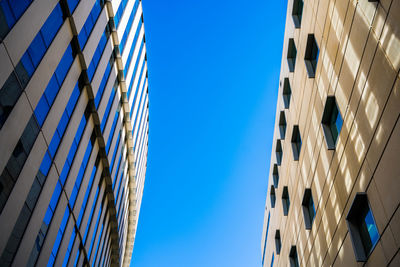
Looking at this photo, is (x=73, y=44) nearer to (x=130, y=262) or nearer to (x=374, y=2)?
(x=374, y=2)

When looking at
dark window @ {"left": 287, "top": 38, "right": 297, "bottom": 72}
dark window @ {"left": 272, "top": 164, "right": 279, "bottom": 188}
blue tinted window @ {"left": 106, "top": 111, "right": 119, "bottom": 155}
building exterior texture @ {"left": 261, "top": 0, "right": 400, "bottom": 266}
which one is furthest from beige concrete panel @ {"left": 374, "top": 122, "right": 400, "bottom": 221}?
blue tinted window @ {"left": 106, "top": 111, "right": 119, "bottom": 155}

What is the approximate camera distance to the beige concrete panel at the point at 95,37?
74.4 feet

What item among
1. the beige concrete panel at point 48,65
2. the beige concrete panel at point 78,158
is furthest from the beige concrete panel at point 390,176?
the beige concrete panel at point 78,158

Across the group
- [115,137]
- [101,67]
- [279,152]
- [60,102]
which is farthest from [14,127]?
[279,152]

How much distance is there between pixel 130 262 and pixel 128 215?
16.5 m

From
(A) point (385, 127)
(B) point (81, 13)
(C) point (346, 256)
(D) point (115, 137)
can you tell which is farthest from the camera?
(D) point (115, 137)

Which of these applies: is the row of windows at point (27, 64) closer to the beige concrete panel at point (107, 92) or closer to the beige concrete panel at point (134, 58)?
the beige concrete panel at point (107, 92)

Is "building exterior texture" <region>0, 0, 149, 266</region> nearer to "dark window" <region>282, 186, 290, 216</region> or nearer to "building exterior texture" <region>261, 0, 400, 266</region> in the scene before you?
"building exterior texture" <region>261, 0, 400, 266</region>

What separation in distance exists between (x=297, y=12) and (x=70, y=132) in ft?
55.3

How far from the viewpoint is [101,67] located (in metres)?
25.6

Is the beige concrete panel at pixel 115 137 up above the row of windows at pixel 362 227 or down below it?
above

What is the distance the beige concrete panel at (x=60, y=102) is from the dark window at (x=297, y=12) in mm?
14389

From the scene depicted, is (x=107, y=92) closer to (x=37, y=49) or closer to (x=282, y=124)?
(x=37, y=49)

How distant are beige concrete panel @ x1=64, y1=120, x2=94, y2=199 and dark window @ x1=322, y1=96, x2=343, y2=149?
1546 cm
